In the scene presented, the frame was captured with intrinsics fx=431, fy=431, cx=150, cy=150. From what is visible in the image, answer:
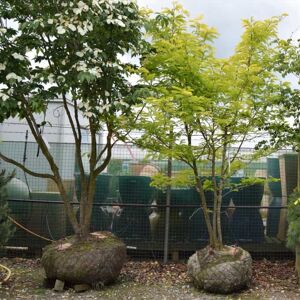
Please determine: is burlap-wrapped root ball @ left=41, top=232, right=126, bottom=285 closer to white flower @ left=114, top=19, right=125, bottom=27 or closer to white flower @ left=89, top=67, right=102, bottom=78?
white flower @ left=89, top=67, right=102, bottom=78

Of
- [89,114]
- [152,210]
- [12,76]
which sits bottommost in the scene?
[152,210]

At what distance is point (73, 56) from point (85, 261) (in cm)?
257

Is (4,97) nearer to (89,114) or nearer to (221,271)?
(89,114)

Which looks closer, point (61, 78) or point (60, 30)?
point (60, 30)

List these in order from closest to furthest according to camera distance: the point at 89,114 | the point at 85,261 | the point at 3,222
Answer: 1. the point at 89,114
2. the point at 85,261
3. the point at 3,222

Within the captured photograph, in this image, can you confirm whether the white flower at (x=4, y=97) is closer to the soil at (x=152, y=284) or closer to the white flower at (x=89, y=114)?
the white flower at (x=89, y=114)

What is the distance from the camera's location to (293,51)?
5836 millimetres

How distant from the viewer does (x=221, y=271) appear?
5.33 metres

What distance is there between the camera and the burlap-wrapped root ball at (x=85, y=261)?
538cm

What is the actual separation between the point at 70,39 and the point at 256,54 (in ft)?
7.73

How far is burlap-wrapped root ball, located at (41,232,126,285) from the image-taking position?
17.7ft

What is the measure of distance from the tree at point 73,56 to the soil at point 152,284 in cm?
88

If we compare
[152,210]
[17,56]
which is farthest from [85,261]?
[17,56]

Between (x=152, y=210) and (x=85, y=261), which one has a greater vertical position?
(x=152, y=210)
